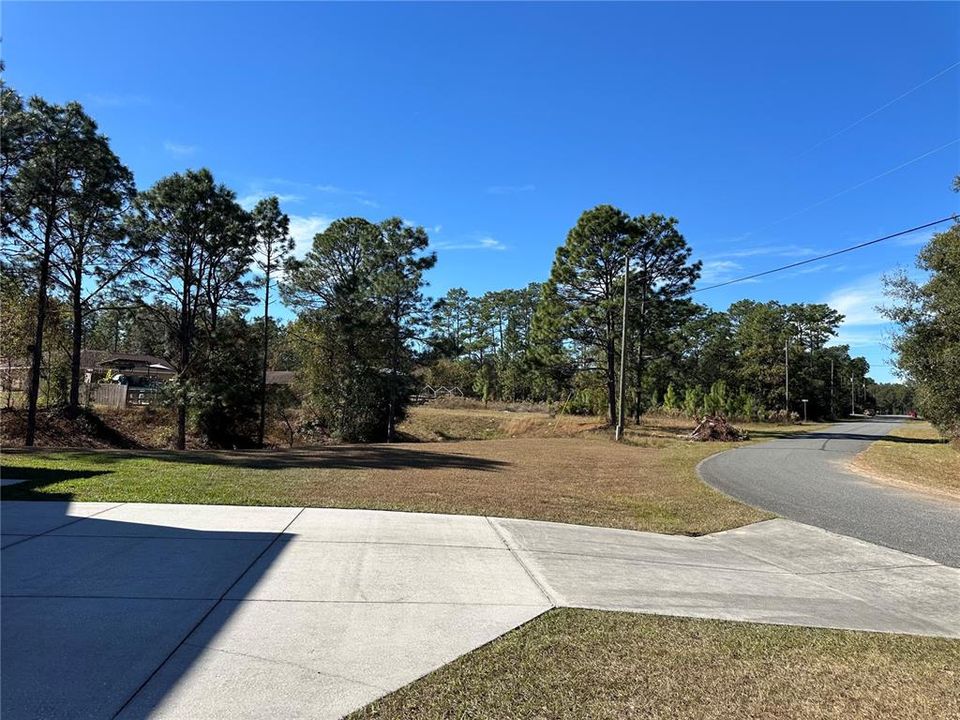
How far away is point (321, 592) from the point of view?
510cm

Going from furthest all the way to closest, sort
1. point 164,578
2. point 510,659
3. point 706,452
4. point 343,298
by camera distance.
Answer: point 343,298
point 706,452
point 164,578
point 510,659

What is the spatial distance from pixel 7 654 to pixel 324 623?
186 centimetres

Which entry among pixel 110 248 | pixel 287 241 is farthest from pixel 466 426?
pixel 110 248

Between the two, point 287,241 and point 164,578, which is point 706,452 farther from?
point 164,578

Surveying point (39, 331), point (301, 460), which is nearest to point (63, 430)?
point (39, 331)

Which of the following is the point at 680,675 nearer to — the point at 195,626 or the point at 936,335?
the point at 195,626

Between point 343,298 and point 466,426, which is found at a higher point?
point 343,298

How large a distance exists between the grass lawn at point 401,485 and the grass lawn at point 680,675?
15.0 feet

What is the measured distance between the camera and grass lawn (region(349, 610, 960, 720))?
11.0 ft

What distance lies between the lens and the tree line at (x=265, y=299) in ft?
73.1

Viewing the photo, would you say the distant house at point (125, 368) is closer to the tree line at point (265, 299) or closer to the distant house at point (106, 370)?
the distant house at point (106, 370)

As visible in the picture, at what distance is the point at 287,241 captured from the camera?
29.9 meters

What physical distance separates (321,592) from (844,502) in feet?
37.5

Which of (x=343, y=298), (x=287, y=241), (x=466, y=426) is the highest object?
(x=287, y=241)
